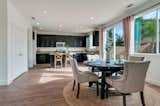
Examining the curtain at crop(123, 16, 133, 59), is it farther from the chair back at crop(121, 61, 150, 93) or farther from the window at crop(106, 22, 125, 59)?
the chair back at crop(121, 61, 150, 93)

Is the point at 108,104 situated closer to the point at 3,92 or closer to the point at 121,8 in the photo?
the point at 3,92

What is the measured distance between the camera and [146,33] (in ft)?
17.2

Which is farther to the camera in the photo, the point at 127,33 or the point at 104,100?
the point at 127,33

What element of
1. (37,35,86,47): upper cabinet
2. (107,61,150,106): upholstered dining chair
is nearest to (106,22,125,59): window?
(107,61,150,106): upholstered dining chair

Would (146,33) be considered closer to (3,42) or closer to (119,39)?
(119,39)

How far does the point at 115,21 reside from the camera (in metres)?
7.19

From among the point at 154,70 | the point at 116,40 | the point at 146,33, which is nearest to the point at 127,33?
the point at 146,33

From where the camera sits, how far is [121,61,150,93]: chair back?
8.41 feet

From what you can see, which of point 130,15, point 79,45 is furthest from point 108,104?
point 79,45

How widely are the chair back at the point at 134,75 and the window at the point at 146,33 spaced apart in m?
2.54

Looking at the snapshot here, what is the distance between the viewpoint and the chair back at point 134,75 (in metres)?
2.56

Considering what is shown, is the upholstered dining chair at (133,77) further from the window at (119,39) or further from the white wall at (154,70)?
the window at (119,39)

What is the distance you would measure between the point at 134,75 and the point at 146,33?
10.4 feet

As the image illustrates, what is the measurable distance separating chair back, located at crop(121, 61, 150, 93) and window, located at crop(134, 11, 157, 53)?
8.32 ft
